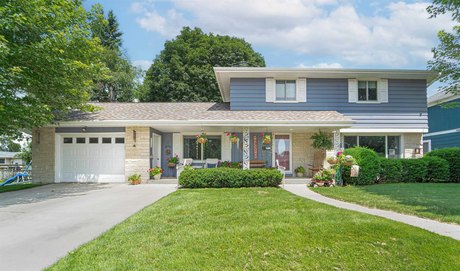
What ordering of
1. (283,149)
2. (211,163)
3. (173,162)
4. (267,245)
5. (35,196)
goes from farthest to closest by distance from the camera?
1. (283,149)
2. (211,163)
3. (173,162)
4. (35,196)
5. (267,245)

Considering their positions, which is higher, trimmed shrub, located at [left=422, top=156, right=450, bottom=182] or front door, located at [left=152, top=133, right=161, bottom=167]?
front door, located at [left=152, top=133, right=161, bottom=167]

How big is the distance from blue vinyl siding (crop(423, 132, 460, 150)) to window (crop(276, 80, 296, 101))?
11849 mm

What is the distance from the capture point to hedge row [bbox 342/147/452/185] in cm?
1319

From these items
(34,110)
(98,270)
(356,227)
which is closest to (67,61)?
(34,110)

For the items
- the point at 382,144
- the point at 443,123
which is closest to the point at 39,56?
the point at 382,144

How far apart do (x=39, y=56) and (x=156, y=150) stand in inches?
285

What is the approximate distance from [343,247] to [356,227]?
891mm

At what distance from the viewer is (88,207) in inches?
338

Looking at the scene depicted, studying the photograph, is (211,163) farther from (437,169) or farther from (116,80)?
(116,80)

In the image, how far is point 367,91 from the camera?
54.2 feet

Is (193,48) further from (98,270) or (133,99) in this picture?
(98,270)

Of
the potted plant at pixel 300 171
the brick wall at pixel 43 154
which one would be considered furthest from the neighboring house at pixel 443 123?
the brick wall at pixel 43 154

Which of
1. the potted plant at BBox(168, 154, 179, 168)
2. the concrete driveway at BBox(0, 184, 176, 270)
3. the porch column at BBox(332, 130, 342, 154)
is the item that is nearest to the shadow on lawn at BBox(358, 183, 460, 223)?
the porch column at BBox(332, 130, 342, 154)

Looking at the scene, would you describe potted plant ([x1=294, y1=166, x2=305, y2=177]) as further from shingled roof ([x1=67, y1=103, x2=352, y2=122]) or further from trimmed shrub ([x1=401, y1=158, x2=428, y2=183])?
trimmed shrub ([x1=401, y1=158, x2=428, y2=183])
